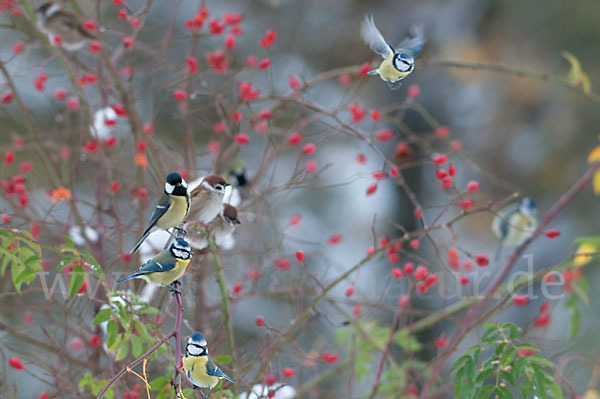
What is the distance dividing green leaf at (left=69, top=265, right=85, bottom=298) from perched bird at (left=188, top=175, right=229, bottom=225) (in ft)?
1.06

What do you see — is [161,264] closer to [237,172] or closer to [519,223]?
[237,172]

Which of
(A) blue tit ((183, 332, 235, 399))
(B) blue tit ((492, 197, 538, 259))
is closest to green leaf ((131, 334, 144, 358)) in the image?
(A) blue tit ((183, 332, 235, 399))

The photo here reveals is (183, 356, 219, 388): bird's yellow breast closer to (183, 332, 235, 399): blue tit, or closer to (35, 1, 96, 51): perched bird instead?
(183, 332, 235, 399): blue tit

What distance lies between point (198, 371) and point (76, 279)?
0.91 ft

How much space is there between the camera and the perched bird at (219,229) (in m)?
1.46

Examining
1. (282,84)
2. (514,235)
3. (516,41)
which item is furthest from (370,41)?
A: (516,41)

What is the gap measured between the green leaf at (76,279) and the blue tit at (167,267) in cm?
11

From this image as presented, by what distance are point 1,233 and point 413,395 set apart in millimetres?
934

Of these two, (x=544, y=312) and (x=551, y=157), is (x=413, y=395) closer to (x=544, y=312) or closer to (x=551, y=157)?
(x=544, y=312)

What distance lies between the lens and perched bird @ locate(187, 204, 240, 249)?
1.46 m

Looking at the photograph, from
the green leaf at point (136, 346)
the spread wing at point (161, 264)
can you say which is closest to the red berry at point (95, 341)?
the green leaf at point (136, 346)

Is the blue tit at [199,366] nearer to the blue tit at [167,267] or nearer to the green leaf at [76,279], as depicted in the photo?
the blue tit at [167,267]

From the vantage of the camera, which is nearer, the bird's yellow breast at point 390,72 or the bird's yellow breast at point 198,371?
the bird's yellow breast at point 198,371

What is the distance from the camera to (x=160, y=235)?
1.62 m
